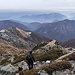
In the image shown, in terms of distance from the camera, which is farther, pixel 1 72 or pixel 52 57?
pixel 52 57

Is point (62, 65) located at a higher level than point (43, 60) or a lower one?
higher

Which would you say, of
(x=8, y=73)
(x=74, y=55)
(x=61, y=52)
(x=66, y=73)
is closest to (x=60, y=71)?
(x=66, y=73)

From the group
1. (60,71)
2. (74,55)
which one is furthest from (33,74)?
(74,55)

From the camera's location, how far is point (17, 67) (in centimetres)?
3597

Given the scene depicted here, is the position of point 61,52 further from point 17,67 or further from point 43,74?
point 43,74

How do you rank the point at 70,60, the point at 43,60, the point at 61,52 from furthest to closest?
1. the point at 61,52
2. the point at 43,60
3. the point at 70,60

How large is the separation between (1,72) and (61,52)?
12.2m

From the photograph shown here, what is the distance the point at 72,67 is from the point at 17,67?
11.0m

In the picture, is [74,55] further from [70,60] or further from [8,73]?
[8,73]

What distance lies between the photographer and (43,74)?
86.8 ft

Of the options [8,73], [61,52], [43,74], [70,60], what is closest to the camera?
Answer: [43,74]

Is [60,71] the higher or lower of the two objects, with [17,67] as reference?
higher

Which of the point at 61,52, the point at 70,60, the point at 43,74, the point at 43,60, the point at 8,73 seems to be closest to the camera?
the point at 43,74

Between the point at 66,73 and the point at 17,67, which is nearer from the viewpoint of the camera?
the point at 66,73
